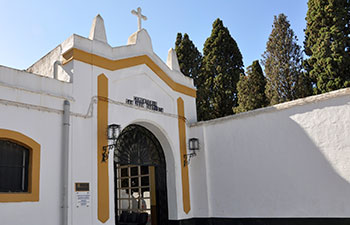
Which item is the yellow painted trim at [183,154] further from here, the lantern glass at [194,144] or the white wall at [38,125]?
the white wall at [38,125]

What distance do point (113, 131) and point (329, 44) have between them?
428 inches

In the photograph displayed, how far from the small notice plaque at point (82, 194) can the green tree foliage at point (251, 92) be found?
11188 mm

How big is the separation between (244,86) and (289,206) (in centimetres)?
971

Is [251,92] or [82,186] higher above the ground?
[251,92]

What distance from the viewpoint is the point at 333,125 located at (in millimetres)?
7770

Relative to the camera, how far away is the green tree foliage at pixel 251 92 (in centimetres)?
1691

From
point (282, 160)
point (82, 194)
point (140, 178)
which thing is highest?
point (282, 160)

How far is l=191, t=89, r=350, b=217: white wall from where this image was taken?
25.1 feet

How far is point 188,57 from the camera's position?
67.1 ft

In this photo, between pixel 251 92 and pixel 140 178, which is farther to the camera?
pixel 251 92

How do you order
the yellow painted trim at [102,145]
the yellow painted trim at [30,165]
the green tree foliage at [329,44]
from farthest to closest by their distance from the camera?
1. the green tree foliage at [329,44]
2. the yellow painted trim at [102,145]
3. the yellow painted trim at [30,165]

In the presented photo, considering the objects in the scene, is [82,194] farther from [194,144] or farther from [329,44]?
[329,44]

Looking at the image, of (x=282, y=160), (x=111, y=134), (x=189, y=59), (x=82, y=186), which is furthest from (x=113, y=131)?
(x=189, y=59)

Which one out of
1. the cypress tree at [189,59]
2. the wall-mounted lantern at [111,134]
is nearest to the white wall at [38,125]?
the wall-mounted lantern at [111,134]
